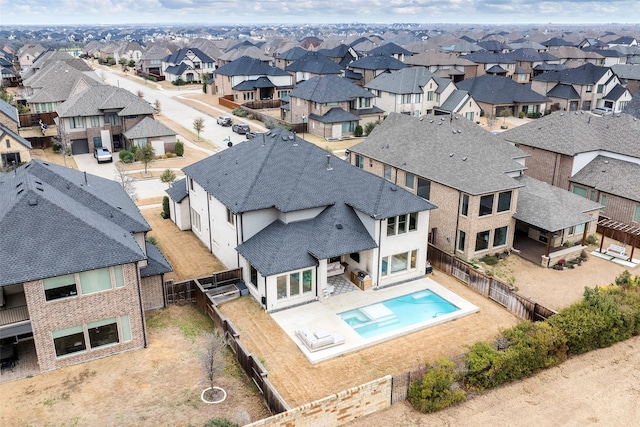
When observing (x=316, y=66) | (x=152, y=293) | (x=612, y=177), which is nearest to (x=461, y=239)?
(x=612, y=177)

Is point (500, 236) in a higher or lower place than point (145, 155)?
lower

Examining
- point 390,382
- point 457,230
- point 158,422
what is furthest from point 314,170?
point 158,422

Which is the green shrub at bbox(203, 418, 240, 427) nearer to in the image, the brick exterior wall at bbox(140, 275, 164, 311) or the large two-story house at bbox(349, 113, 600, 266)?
the brick exterior wall at bbox(140, 275, 164, 311)

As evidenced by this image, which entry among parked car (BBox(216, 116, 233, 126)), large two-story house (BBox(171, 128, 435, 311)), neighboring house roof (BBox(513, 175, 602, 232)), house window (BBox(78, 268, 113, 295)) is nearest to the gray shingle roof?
large two-story house (BBox(171, 128, 435, 311))

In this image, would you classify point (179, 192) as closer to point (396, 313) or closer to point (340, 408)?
point (396, 313)

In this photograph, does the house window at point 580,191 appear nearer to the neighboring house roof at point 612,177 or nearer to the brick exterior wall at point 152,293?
the neighboring house roof at point 612,177

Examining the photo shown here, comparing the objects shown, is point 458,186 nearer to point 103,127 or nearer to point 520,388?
point 520,388
